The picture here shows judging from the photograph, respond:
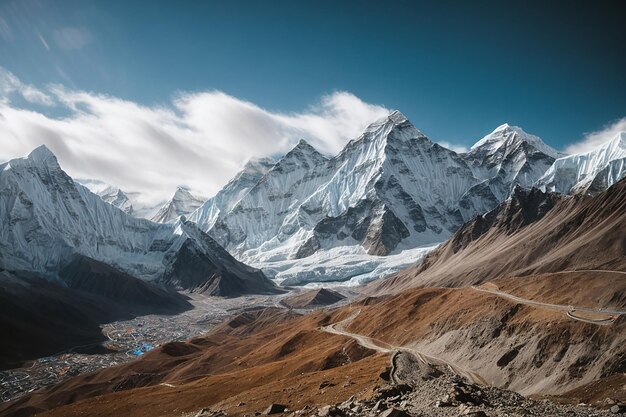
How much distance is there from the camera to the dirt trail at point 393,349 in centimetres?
7638

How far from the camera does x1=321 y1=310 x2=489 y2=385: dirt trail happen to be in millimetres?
76375

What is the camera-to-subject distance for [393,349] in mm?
105250

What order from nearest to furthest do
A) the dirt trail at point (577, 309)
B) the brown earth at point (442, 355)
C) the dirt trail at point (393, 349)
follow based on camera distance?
the brown earth at point (442, 355)
the dirt trail at point (577, 309)
the dirt trail at point (393, 349)

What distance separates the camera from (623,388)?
167ft

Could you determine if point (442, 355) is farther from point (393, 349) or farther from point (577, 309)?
point (577, 309)

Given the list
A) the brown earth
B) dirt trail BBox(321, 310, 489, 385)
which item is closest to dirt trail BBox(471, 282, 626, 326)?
the brown earth

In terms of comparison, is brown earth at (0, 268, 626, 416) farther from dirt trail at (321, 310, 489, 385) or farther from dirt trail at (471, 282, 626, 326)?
dirt trail at (321, 310, 489, 385)

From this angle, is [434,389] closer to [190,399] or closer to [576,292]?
[190,399]

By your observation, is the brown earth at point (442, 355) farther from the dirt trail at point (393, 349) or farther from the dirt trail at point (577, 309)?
the dirt trail at point (393, 349)

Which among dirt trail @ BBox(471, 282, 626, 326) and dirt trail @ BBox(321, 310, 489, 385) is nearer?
dirt trail @ BBox(471, 282, 626, 326)

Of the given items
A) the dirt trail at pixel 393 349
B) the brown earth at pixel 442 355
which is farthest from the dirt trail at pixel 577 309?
the dirt trail at pixel 393 349

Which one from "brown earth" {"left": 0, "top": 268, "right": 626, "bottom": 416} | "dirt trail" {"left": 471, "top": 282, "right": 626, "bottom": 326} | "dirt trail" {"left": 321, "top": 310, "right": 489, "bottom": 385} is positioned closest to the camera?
"brown earth" {"left": 0, "top": 268, "right": 626, "bottom": 416}

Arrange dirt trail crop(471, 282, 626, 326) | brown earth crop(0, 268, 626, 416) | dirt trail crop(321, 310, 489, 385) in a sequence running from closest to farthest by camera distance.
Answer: brown earth crop(0, 268, 626, 416) < dirt trail crop(471, 282, 626, 326) < dirt trail crop(321, 310, 489, 385)

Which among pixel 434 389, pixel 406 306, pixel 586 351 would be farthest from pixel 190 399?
pixel 406 306
